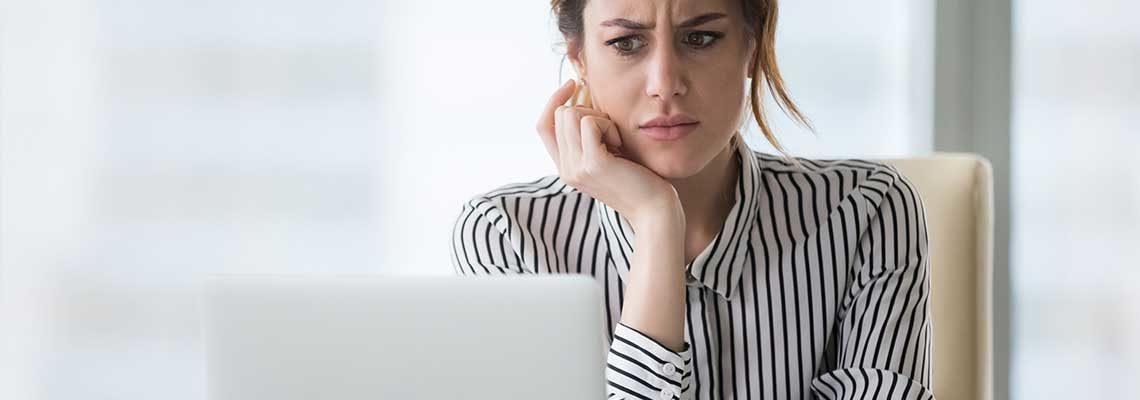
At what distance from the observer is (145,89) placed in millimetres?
2098

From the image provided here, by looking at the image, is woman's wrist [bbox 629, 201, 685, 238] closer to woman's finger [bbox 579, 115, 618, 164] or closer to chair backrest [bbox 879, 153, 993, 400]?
woman's finger [bbox 579, 115, 618, 164]

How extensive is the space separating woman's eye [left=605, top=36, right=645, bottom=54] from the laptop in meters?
0.62

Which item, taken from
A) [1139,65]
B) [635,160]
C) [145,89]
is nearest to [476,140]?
[145,89]

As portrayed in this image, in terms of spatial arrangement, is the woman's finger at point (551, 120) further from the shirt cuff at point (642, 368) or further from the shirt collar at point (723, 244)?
the shirt cuff at point (642, 368)

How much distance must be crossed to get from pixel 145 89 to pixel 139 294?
0.41 metres

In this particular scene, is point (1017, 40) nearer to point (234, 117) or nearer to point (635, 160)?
point (635, 160)

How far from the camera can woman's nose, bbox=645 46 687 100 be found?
1.13 meters

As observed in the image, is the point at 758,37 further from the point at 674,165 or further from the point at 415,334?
the point at 415,334

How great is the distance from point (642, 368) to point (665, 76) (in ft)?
1.02

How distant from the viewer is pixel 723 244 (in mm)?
1205

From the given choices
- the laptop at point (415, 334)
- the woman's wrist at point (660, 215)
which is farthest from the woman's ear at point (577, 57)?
the laptop at point (415, 334)

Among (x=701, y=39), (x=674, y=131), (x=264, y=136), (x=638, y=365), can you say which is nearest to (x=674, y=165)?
(x=674, y=131)

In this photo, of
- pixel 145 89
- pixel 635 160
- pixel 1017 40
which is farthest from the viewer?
pixel 145 89

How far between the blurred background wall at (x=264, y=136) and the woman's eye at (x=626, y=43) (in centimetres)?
95
